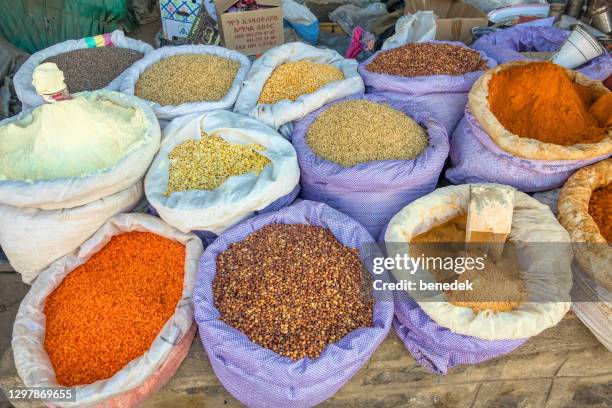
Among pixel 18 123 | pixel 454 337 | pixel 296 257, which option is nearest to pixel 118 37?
pixel 18 123

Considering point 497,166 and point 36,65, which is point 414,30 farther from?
point 36,65

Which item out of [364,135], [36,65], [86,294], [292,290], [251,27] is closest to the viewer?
[292,290]

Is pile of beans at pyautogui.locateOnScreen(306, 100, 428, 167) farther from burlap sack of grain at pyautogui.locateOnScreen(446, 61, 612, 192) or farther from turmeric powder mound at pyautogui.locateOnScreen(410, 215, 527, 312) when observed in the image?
turmeric powder mound at pyautogui.locateOnScreen(410, 215, 527, 312)

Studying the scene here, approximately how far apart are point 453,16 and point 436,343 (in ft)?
7.14

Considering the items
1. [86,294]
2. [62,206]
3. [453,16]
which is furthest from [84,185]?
[453,16]

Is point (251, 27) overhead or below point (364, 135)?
overhead

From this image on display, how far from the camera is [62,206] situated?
162 centimetres

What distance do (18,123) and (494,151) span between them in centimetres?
177

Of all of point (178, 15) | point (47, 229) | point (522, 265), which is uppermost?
point (178, 15)

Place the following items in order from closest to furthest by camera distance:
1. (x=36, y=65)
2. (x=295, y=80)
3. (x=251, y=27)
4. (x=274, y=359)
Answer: (x=274, y=359) → (x=295, y=80) → (x=36, y=65) → (x=251, y=27)

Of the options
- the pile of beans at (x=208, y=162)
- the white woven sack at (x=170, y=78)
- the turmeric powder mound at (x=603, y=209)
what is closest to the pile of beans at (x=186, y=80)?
the white woven sack at (x=170, y=78)

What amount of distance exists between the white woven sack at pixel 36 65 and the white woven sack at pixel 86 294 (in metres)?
0.71

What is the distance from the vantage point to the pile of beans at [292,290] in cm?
137

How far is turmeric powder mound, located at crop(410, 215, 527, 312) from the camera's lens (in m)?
1.42
